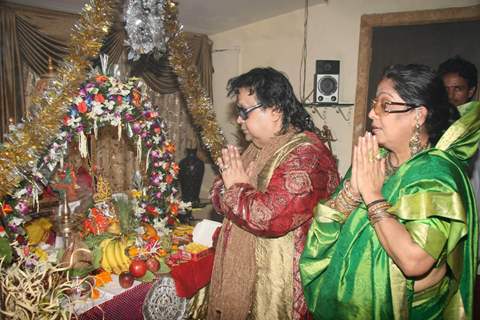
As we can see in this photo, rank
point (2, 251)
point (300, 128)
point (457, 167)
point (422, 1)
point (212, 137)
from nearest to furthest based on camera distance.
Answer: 1. point (457, 167)
2. point (2, 251)
3. point (300, 128)
4. point (212, 137)
5. point (422, 1)

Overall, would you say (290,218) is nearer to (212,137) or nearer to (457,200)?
(457,200)

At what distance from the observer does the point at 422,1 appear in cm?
434

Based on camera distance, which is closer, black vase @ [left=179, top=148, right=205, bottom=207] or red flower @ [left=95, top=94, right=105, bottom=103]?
red flower @ [left=95, top=94, right=105, bottom=103]

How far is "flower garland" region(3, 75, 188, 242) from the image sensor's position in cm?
194

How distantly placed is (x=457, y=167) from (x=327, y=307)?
76 centimetres

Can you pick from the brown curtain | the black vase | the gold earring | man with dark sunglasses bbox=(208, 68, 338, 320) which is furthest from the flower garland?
the black vase

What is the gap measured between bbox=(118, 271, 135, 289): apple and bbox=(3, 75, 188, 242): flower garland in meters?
0.59

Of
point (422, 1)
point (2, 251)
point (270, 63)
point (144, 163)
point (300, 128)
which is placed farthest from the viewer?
point (270, 63)

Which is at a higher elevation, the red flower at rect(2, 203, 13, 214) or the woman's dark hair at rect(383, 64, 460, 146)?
the woman's dark hair at rect(383, 64, 460, 146)

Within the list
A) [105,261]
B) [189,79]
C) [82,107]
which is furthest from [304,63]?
[105,261]

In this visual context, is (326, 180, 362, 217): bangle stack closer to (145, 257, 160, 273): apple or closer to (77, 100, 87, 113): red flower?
(145, 257, 160, 273): apple

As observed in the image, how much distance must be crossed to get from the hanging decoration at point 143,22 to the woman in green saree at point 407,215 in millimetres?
1494

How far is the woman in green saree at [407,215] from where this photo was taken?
1149 mm

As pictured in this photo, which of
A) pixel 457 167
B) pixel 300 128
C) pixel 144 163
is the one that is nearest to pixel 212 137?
pixel 144 163
